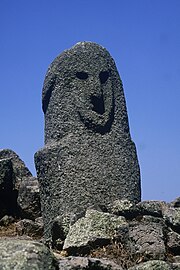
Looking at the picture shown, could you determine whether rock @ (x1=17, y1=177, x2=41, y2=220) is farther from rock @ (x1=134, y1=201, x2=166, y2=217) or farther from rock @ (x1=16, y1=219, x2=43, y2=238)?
rock @ (x1=134, y1=201, x2=166, y2=217)

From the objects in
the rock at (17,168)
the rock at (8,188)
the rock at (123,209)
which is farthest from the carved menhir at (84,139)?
the rock at (17,168)

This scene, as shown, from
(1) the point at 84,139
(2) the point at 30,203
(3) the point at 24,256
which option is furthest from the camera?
(2) the point at 30,203

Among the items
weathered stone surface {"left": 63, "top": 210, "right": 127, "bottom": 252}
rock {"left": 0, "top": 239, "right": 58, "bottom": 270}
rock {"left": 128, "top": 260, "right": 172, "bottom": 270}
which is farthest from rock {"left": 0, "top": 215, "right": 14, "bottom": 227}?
rock {"left": 0, "top": 239, "right": 58, "bottom": 270}

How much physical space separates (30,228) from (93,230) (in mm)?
2175

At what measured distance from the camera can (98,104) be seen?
31.4 ft

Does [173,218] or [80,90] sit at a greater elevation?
[80,90]

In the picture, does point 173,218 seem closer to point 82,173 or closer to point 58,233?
point 58,233

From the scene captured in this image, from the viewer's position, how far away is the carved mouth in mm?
9539

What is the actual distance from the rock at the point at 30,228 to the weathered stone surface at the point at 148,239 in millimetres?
2344

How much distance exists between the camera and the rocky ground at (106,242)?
16.5ft

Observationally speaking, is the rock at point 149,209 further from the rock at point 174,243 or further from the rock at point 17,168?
the rock at point 17,168

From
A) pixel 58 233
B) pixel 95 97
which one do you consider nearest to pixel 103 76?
pixel 95 97

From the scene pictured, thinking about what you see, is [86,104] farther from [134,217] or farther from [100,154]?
[134,217]

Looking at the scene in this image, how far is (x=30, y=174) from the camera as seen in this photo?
11.7 metres
